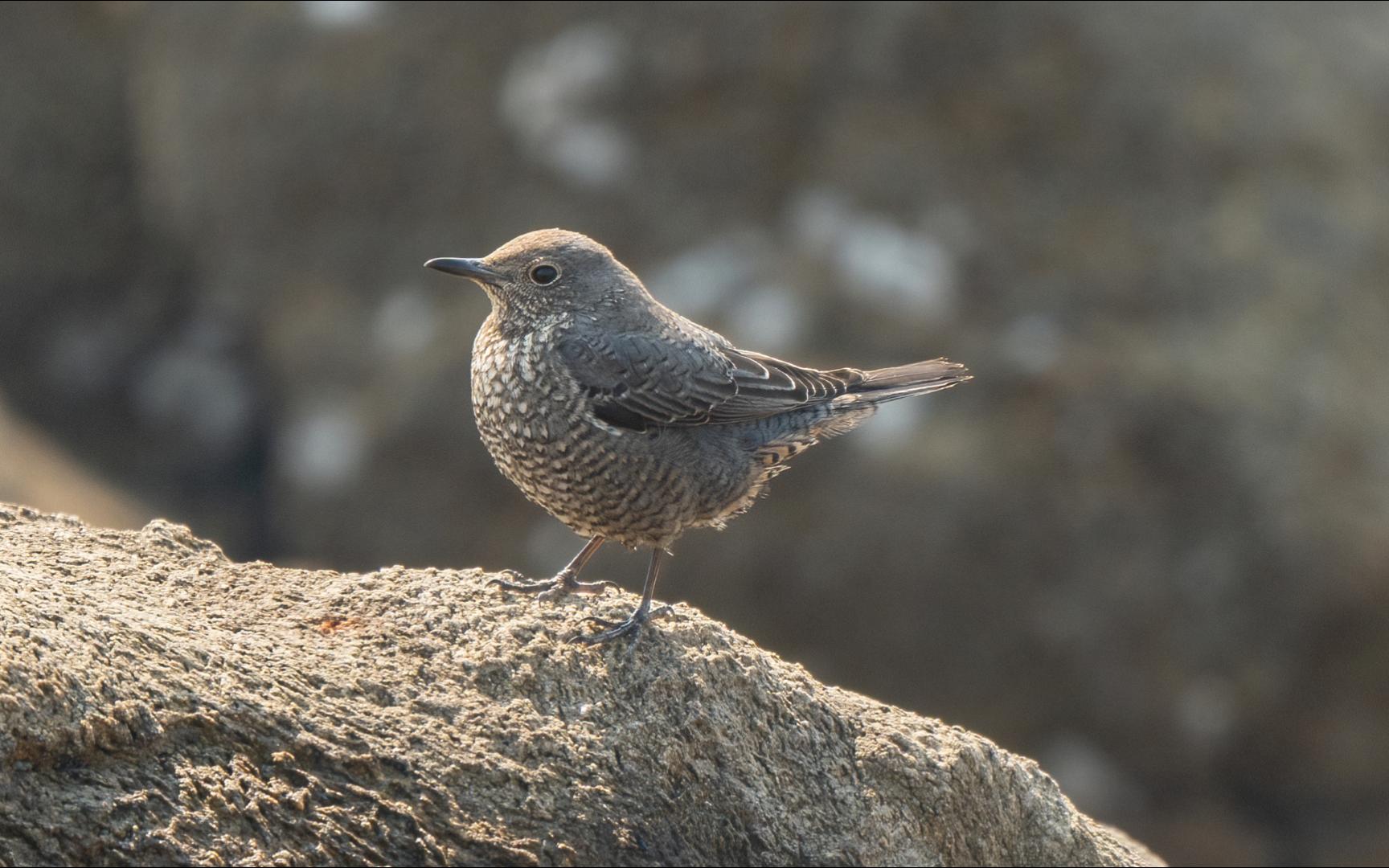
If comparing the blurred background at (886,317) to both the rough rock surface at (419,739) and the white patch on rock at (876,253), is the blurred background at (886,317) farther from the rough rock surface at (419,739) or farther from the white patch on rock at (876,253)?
the rough rock surface at (419,739)

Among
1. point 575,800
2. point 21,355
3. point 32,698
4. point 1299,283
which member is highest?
point 1299,283

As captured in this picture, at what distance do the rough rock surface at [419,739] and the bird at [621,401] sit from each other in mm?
612

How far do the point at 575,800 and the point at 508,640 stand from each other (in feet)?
1.97

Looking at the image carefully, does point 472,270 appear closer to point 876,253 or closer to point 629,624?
point 629,624

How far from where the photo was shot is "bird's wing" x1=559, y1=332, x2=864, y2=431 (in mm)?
6016

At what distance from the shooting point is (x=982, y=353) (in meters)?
14.0

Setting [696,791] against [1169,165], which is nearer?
[696,791]

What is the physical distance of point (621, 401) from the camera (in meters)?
5.98

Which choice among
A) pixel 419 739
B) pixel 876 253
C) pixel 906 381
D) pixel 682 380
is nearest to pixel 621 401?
pixel 682 380

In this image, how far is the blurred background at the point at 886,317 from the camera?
512 inches

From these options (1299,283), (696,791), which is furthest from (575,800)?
(1299,283)

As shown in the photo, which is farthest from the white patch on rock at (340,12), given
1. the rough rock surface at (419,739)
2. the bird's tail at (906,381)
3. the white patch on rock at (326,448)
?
the rough rock surface at (419,739)

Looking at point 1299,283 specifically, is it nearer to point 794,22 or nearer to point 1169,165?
point 1169,165

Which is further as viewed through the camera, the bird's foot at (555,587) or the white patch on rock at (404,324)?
the white patch on rock at (404,324)
